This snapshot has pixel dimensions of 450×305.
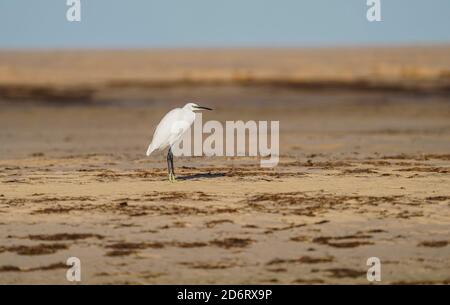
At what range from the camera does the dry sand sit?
8930 mm

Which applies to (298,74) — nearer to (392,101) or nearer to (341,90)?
(341,90)

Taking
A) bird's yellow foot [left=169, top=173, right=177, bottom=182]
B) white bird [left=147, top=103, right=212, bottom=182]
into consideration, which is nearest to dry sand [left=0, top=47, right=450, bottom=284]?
bird's yellow foot [left=169, top=173, right=177, bottom=182]

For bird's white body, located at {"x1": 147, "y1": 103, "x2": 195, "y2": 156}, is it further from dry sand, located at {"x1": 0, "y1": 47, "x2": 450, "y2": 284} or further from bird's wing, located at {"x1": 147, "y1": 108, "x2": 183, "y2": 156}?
dry sand, located at {"x1": 0, "y1": 47, "x2": 450, "y2": 284}

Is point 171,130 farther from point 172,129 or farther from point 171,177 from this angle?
point 171,177

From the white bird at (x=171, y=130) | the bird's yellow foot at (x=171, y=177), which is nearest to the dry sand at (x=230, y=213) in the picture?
the bird's yellow foot at (x=171, y=177)

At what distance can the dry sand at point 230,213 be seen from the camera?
8930 millimetres

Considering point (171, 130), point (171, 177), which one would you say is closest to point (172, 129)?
point (171, 130)

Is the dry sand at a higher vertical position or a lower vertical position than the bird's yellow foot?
lower

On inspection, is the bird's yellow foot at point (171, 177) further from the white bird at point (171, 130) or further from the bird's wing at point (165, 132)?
the bird's wing at point (165, 132)

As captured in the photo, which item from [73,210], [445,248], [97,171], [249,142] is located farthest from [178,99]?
[445,248]

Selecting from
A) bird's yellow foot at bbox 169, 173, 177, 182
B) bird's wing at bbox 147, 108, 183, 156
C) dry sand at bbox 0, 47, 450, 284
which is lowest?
dry sand at bbox 0, 47, 450, 284

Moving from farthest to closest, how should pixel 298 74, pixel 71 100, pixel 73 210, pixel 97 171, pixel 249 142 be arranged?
pixel 298 74 < pixel 71 100 < pixel 249 142 < pixel 97 171 < pixel 73 210

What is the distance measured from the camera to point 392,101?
32.8 meters
